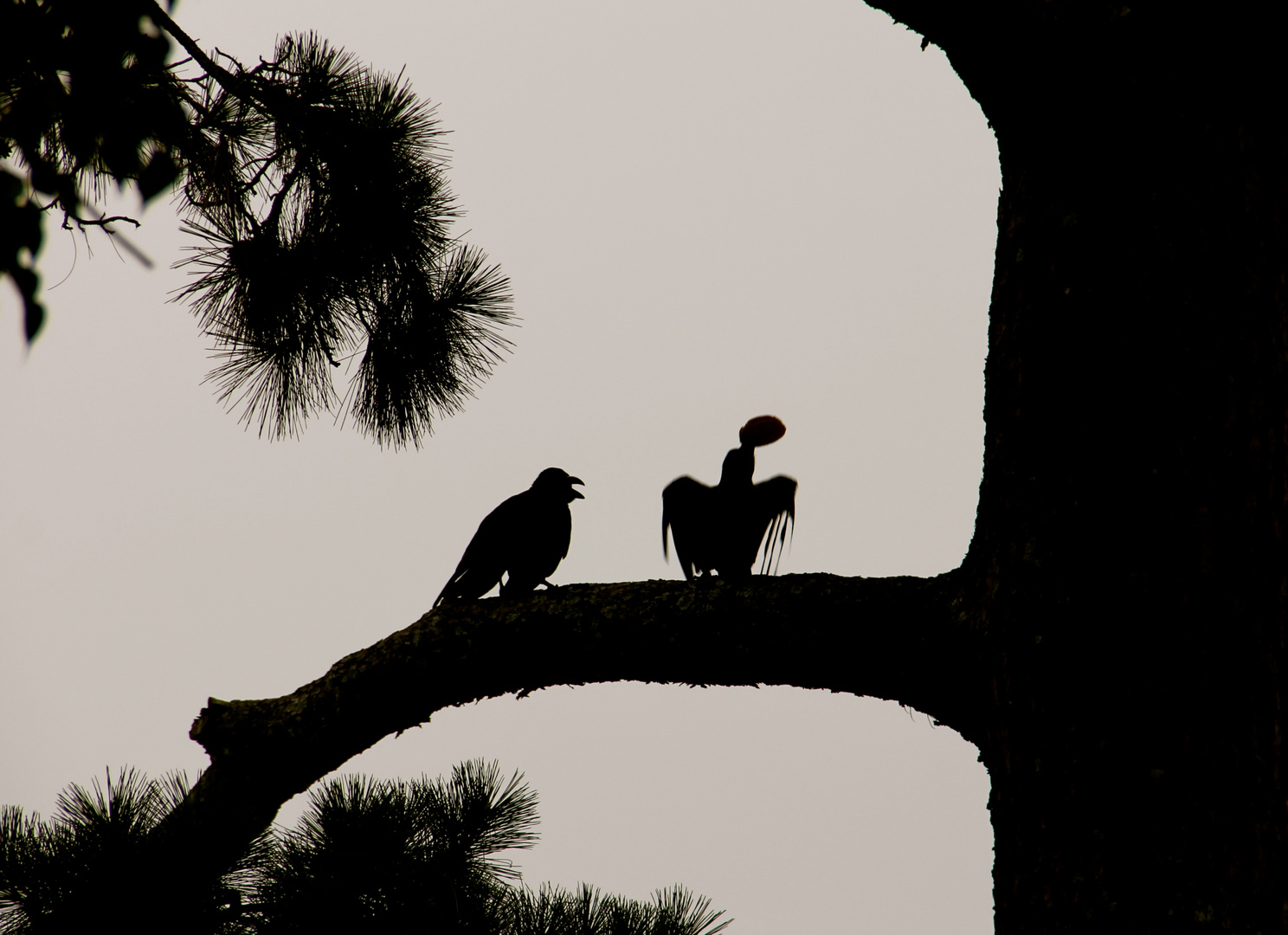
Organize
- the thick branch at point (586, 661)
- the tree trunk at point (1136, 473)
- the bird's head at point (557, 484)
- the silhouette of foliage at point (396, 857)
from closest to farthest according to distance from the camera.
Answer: the tree trunk at point (1136, 473)
the thick branch at point (586, 661)
the silhouette of foliage at point (396, 857)
the bird's head at point (557, 484)

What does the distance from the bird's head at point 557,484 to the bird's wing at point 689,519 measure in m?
Result: 0.31

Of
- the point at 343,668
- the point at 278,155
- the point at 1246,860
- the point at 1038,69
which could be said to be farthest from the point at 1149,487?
the point at 278,155

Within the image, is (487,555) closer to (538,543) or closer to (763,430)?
(538,543)

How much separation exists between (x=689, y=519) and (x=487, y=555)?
80cm

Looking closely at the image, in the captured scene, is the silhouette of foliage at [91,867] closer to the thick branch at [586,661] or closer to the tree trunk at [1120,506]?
the thick branch at [586,661]

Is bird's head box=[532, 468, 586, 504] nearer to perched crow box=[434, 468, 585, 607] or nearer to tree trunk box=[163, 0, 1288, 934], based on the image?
perched crow box=[434, 468, 585, 607]

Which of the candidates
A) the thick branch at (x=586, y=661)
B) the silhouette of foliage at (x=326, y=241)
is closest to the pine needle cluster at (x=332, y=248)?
the silhouette of foliage at (x=326, y=241)

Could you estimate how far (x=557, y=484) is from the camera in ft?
11.5

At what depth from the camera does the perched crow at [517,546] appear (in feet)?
10.2

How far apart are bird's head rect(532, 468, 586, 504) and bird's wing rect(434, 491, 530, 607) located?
0.86 ft

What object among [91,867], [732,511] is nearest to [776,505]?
[732,511]

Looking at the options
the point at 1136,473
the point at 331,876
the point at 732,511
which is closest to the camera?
the point at 1136,473

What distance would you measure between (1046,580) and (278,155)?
2.58 meters

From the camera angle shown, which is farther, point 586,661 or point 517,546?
point 517,546
